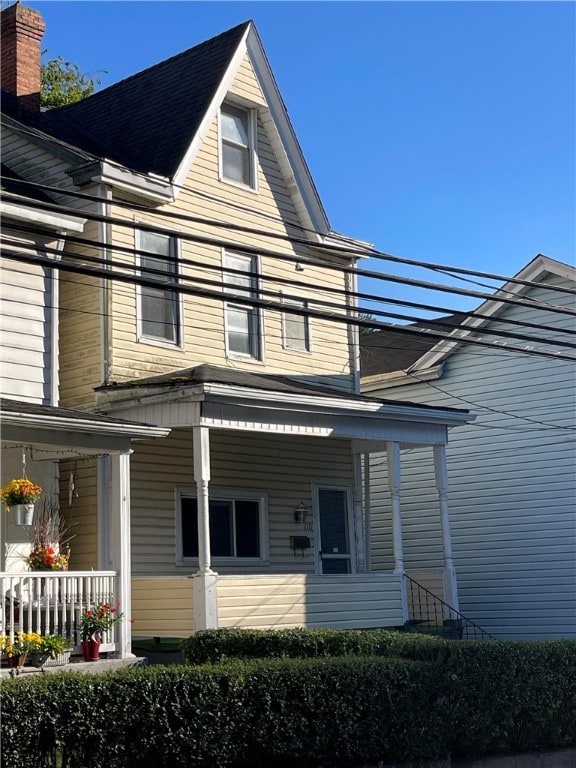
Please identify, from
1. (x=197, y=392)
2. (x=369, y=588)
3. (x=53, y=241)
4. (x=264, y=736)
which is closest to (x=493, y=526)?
(x=369, y=588)

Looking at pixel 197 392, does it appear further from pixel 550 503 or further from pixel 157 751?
pixel 550 503

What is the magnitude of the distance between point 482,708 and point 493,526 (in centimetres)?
1235

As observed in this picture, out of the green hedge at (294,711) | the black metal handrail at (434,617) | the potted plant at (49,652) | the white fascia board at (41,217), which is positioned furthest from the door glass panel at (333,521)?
the green hedge at (294,711)

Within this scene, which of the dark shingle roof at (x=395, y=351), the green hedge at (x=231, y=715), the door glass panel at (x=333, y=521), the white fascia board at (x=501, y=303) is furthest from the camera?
the dark shingle roof at (x=395, y=351)

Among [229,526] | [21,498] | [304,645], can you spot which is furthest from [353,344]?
[304,645]

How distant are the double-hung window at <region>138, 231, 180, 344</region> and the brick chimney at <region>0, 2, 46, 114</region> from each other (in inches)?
154

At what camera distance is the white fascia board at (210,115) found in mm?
18797

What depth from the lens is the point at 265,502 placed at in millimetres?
19875

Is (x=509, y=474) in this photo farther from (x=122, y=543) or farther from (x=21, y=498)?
(x=21, y=498)

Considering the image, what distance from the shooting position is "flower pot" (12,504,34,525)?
14.7 m

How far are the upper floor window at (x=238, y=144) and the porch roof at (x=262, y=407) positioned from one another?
376 centimetres

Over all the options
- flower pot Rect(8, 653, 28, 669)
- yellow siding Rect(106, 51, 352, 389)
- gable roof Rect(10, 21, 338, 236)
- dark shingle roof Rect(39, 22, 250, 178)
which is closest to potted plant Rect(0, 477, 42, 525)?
flower pot Rect(8, 653, 28, 669)

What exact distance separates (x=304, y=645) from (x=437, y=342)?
47.2ft

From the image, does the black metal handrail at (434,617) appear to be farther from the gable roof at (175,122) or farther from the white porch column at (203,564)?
the gable roof at (175,122)
